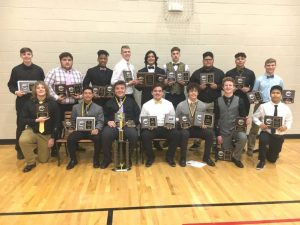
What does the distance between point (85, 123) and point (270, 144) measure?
284 centimetres

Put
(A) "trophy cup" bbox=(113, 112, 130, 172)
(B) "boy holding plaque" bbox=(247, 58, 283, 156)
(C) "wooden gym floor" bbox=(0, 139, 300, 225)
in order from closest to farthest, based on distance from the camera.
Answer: (C) "wooden gym floor" bbox=(0, 139, 300, 225) < (A) "trophy cup" bbox=(113, 112, 130, 172) < (B) "boy holding plaque" bbox=(247, 58, 283, 156)

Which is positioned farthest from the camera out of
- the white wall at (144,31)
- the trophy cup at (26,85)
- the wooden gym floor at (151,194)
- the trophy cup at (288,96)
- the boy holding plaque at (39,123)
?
the white wall at (144,31)

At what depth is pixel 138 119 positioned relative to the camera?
4.86 meters

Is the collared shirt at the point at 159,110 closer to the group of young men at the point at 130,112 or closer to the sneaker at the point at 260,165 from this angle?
the group of young men at the point at 130,112

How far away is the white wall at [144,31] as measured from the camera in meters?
5.55

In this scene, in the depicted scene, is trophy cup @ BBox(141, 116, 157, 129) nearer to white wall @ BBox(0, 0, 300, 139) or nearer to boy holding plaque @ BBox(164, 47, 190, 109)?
boy holding plaque @ BBox(164, 47, 190, 109)

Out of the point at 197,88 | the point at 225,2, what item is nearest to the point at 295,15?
the point at 225,2

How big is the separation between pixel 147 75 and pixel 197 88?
2.70ft

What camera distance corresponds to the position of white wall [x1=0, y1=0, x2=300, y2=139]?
5.55m

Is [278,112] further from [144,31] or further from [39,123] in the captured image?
[39,123]

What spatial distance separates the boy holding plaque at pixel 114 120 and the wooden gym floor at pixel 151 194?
1.15 ft

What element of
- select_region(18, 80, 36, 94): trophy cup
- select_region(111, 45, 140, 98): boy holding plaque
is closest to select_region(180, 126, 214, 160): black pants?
select_region(111, 45, 140, 98): boy holding plaque

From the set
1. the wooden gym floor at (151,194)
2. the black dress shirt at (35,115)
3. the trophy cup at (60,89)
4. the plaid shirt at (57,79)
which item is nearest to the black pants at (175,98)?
the wooden gym floor at (151,194)

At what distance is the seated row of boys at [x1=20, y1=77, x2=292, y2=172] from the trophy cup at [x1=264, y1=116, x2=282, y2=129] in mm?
62
